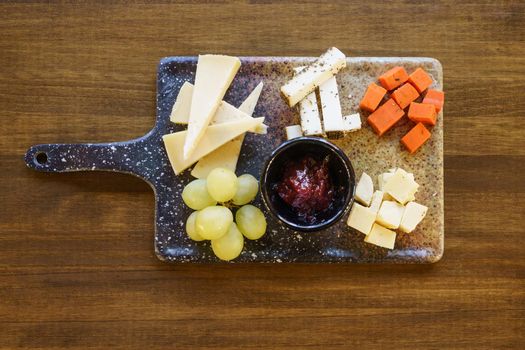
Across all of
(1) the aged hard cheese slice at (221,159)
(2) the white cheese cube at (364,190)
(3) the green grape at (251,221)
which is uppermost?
(1) the aged hard cheese slice at (221,159)

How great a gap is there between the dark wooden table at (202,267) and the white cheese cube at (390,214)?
0.12 m

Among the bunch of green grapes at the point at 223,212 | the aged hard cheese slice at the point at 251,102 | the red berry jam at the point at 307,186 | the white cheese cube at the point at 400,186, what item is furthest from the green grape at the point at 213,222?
the white cheese cube at the point at 400,186

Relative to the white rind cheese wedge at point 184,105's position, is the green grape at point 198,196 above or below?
below

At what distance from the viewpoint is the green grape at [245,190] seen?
115 centimetres

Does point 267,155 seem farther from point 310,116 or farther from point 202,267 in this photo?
point 202,267

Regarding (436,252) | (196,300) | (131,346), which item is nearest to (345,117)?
(436,252)

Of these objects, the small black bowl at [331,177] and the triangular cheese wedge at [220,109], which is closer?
the small black bowl at [331,177]

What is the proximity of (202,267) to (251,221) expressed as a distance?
182 millimetres

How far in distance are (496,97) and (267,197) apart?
539 mm

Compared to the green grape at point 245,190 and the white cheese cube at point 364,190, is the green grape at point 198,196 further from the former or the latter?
the white cheese cube at point 364,190

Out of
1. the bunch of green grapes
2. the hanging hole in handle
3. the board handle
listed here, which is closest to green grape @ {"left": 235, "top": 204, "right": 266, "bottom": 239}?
the bunch of green grapes

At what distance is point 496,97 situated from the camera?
4.17 ft

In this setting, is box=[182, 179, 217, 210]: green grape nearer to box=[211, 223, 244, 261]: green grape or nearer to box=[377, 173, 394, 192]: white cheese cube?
box=[211, 223, 244, 261]: green grape

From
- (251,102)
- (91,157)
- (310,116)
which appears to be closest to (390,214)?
(310,116)
